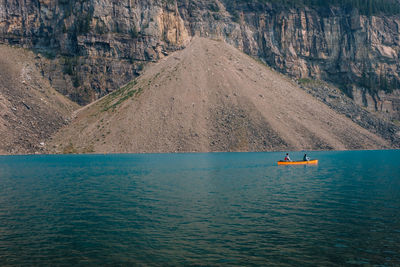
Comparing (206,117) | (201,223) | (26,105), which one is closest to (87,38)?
(26,105)

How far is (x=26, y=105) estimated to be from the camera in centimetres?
11238

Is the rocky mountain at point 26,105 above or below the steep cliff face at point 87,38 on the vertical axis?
below

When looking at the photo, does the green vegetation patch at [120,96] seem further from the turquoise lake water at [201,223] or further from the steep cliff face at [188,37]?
the turquoise lake water at [201,223]

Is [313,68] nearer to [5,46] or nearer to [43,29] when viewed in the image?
[43,29]

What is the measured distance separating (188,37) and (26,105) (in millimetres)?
73962

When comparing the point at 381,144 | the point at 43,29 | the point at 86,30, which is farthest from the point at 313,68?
the point at 43,29

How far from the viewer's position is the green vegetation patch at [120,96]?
122256 mm

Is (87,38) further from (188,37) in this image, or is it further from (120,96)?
(188,37)

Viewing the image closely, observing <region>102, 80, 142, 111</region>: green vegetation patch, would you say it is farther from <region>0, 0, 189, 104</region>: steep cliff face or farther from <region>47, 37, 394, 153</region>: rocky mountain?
<region>0, 0, 189, 104</region>: steep cliff face

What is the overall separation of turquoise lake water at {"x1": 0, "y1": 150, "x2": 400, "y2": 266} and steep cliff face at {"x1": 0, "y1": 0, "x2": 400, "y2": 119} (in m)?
99.1

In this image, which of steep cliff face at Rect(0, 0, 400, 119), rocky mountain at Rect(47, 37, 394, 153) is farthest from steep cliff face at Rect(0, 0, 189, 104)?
rocky mountain at Rect(47, 37, 394, 153)

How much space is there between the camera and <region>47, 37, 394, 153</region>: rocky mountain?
108m

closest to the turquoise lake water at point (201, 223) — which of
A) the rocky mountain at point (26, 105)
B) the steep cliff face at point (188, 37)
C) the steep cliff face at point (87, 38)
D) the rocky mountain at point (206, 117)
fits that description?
the rocky mountain at point (206, 117)

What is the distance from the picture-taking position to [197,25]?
164 m
